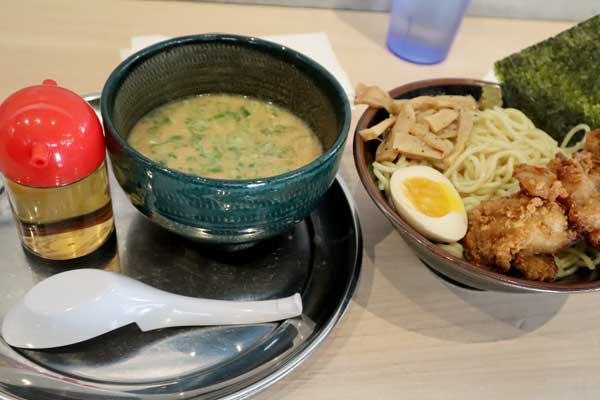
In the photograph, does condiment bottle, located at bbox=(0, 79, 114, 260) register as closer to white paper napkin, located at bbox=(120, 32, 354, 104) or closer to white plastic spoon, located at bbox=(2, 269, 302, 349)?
white plastic spoon, located at bbox=(2, 269, 302, 349)

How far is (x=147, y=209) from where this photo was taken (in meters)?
0.85

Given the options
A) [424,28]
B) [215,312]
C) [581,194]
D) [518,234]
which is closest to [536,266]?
[518,234]

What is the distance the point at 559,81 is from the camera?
4.22 feet

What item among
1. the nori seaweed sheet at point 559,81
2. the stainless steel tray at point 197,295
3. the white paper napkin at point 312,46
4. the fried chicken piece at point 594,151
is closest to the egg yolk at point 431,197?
the stainless steel tray at point 197,295

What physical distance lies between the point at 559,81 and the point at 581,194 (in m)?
0.42

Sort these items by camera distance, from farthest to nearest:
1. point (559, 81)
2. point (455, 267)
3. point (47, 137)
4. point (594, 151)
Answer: point (559, 81), point (594, 151), point (455, 267), point (47, 137)

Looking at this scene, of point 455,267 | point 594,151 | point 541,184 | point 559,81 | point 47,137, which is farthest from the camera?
point 559,81

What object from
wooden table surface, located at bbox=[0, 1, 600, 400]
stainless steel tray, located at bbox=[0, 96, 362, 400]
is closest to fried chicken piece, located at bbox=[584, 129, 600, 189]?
wooden table surface, located at bbox=[0, 1, 600, 400]

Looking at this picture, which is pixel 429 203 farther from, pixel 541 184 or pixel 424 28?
pixel 424 28

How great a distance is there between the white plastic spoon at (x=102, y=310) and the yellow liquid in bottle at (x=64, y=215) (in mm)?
110

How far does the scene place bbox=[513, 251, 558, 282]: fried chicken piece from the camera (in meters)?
0.89

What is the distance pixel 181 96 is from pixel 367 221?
0.46 m

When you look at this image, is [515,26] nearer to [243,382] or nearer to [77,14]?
[77,14]

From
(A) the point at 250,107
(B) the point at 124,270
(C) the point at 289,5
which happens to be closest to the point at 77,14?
(C) the point at 289,5
